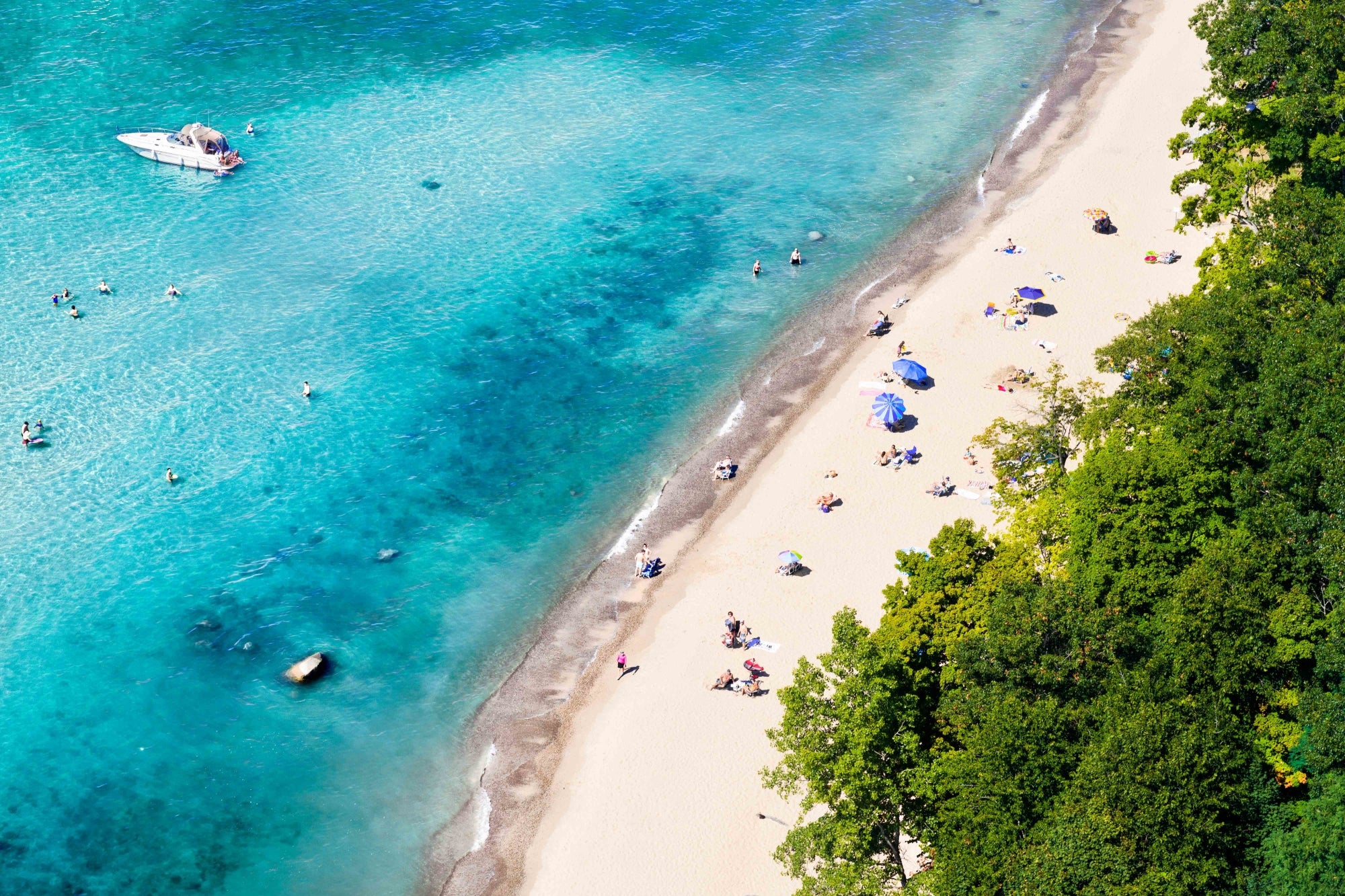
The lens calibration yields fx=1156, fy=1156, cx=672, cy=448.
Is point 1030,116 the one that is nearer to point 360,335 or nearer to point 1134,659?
point 360,335

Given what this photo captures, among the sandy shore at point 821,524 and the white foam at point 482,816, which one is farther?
the white foam at point 482,816

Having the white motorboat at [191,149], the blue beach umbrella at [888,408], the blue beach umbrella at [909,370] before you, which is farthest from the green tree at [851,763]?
the white motorboat at [191,149]

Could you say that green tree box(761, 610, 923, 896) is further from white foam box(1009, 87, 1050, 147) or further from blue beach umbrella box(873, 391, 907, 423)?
white foam box(1009, 87, 1050, 147)

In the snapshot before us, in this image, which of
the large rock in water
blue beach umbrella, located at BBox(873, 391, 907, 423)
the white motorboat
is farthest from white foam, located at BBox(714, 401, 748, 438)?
the white motorboat

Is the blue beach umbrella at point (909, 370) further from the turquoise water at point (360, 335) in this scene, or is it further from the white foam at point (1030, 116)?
the white foam at point (1030, 116)

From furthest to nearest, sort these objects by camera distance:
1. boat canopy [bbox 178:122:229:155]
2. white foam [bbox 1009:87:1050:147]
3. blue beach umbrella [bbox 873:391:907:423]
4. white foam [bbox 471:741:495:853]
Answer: white foam [bbox 1009:87:1050:147] → boat canopy [bbox 178:122:229:155] → blue beach umbrella [bbox 873:391:907:423] → white foam [bbox 471:741:495:853]

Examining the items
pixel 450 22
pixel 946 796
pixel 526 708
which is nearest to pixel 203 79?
pixel 450 22
